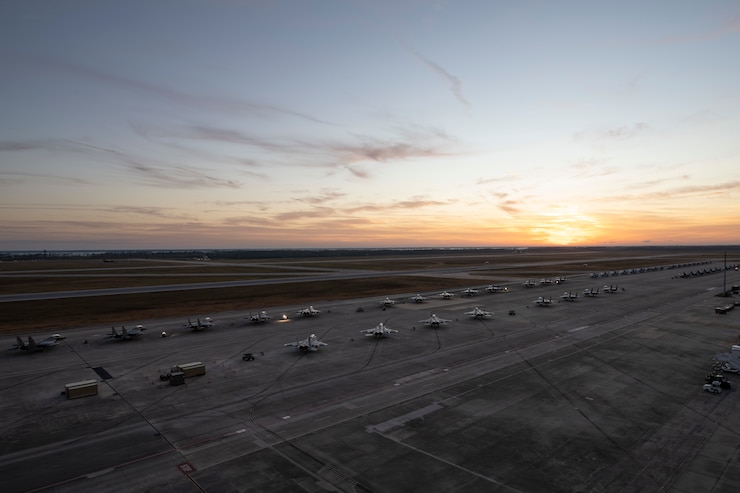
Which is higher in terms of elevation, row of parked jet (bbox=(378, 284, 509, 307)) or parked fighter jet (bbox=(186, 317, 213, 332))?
row of parked jet (bbox=(378, 284, 509, 307))

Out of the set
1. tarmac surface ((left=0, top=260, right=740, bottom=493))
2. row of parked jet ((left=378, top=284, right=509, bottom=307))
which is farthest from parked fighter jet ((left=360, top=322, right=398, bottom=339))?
row of parked jet ((left=378, top=284, right=509, bottom=307))

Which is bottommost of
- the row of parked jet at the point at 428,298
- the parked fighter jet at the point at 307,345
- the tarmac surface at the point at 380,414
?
the tarmac surface at the point at 380,414

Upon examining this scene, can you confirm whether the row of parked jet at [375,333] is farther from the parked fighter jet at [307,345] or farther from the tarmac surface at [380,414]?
the tarmac surface at [380,414]

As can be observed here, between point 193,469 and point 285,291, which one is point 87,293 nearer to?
point 285,291

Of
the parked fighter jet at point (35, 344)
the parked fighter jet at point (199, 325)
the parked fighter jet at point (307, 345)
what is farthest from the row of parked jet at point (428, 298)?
the parked fighter jet at point (35, 344)

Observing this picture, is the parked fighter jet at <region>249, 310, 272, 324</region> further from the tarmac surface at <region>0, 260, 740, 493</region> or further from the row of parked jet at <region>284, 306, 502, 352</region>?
the row of parked jet at <region>284, 306, 502, 352</region>

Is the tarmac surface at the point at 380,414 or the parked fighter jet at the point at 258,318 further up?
the parked fighter jet at the point at 258,318

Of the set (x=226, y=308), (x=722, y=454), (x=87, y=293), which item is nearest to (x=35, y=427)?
(x=722, y=454)
